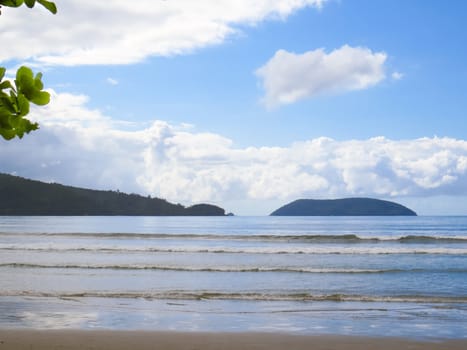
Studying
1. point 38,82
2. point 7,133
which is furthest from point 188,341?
point 38,82

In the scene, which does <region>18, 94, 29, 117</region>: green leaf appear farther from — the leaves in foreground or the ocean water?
the ocean water

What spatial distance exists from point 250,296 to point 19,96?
1494 centimetres

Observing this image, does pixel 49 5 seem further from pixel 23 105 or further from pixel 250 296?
pixel 250 296

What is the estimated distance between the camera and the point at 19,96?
2357 mm

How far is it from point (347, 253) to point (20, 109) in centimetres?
3112

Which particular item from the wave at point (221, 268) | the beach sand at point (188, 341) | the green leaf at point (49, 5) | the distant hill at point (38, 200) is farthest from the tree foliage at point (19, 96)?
the distant hill at point (38, 200)

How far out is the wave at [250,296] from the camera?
16.4 metres

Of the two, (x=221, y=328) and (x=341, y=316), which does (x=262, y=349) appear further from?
(x=341, y=316)

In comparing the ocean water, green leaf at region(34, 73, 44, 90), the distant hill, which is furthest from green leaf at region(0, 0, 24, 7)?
the distant hill

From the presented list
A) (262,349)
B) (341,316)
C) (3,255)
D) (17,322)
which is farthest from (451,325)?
(3,255)

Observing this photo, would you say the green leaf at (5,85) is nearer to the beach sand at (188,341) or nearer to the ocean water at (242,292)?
the beach sand at (188,341)

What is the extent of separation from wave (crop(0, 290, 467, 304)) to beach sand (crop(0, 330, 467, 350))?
4956 mm

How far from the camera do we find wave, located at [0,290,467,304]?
1641 centimetres

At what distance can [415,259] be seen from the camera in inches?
1126
